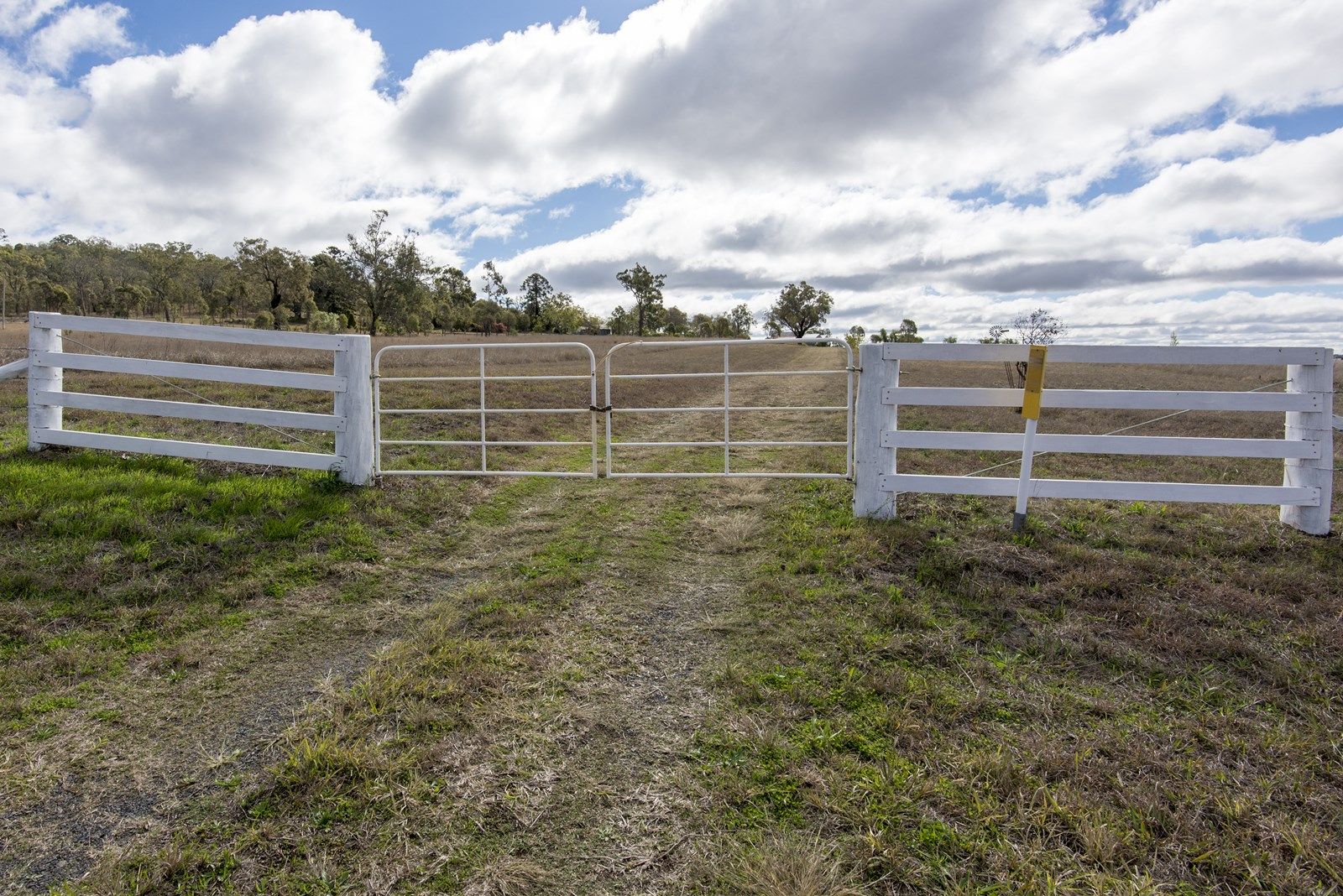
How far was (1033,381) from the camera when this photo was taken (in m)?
5.46

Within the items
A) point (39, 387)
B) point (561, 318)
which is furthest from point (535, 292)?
point (39, 387)

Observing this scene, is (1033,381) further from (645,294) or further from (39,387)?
(645,294)

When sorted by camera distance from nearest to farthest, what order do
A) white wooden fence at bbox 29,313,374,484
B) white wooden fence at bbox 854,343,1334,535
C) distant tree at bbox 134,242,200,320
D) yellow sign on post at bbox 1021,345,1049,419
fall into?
1. yellow sign on post at bbox 1021,345,1049,419
2. white wooden fence at bbox 854,343,1334,535
3. white wooden fence at bbox 29,313,374,484
4. distant tree at bbox 134,242,200,320

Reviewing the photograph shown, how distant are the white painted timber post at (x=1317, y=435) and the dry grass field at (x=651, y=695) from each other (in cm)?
31

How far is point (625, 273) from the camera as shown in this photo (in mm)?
96625

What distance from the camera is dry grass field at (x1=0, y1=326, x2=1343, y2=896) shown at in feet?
7.72

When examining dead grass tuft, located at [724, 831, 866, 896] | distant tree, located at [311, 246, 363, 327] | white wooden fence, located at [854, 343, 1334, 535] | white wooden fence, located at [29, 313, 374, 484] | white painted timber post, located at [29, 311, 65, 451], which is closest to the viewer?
dead grass tuft, located at [724, 831, 866, 896]

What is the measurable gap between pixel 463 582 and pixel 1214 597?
510cm

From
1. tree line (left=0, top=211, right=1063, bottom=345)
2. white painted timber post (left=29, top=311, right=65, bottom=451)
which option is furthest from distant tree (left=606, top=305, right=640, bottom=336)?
white painted timber post (left=29, top=311, right=65, bottom=451)

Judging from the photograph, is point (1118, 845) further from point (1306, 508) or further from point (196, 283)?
point (196, 283)

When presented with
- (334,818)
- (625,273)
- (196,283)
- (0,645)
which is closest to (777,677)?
(334,818)

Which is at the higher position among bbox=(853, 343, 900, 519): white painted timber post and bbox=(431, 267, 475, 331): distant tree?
bbox=(431, 267, 475, 331): distant tree

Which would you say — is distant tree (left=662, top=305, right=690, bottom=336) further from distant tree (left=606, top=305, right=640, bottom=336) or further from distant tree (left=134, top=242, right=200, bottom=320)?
distant tree (left=134, top=242, right=200, bottom=320)

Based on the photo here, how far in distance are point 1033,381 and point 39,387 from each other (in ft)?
32.6
